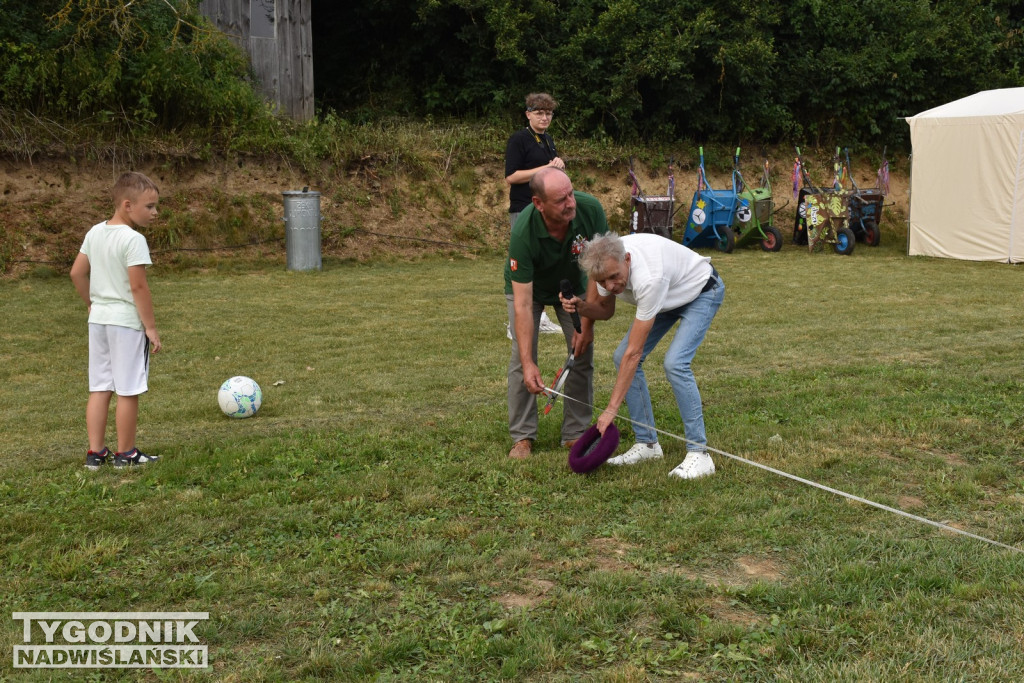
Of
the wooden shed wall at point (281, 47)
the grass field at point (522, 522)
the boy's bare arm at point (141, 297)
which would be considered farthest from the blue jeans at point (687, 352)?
the wooden shed wall at point (281, 47)

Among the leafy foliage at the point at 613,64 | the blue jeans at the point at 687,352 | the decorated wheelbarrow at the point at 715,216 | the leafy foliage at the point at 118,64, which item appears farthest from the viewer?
the decorated wheelbarrow at the point at 715,216

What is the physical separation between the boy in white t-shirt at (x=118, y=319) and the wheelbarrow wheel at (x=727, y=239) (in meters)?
13.2

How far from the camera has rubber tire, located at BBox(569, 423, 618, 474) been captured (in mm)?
4875

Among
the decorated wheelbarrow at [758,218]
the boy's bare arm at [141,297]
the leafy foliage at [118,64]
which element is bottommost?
the boy's bare arm at [141,297]

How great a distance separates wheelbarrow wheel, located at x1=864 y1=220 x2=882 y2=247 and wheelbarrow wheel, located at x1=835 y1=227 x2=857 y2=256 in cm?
124

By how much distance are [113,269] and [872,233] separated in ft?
51.4

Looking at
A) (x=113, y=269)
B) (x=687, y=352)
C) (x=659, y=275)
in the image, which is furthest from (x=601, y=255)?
(x=113, y=269)

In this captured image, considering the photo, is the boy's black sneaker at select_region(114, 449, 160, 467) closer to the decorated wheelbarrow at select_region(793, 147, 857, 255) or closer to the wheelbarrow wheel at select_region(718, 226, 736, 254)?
the wheelbarrow wheel at select_region(718, 226, 736, 254)

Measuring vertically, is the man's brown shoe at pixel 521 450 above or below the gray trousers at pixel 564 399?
below

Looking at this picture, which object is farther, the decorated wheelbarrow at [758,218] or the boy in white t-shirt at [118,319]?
the decorated wheelbarrow at [758,218]

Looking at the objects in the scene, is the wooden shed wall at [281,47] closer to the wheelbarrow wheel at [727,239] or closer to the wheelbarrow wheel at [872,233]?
the wheelbarrow wheel at [727,239]

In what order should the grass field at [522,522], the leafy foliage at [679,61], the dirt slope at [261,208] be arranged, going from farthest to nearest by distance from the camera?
the leafy foliage at [679,61], the dirt slope at [261,208], the grass field at [522,522]

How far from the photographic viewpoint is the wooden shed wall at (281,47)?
55.9 feet

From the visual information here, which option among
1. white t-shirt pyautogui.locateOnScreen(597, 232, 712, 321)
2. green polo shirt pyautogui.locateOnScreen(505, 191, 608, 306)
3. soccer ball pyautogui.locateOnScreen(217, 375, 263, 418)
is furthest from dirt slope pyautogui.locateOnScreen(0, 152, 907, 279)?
white t-shirt pyautogui.locateOnScreen(597, 232, 712, 321)
